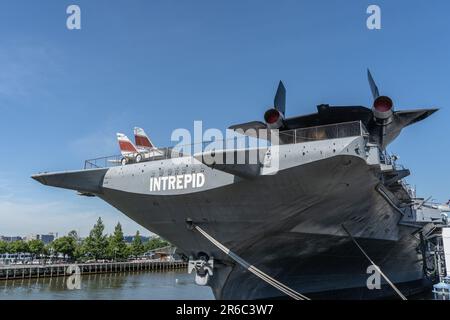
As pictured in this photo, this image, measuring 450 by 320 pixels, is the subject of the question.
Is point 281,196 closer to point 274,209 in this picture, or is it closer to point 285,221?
point 274,209

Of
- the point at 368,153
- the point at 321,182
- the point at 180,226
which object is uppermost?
the point at 368,153

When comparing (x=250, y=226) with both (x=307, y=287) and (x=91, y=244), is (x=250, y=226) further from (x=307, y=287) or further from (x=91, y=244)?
(x=91, y=244)

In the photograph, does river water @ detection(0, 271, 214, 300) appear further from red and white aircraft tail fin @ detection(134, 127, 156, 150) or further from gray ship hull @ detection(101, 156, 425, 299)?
gray ship hull @ detection(101, 156, 425, 299)

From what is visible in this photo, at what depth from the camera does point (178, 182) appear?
11.2 m

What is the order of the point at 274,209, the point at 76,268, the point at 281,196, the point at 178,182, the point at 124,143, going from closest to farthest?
the point at 281,196 → the point at 274,209 → the point at 178,182 → the point at 124,143 → the point at 76,268

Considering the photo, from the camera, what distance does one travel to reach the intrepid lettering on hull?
1095cm

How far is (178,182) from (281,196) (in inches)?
118

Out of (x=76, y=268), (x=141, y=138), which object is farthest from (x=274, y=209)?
(x=76, y=268)

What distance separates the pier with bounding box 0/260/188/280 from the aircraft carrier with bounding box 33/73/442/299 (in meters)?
14.6

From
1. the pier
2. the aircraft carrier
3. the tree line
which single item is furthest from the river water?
the tree line

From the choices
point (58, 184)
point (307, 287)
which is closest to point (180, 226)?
point (58, 184)
